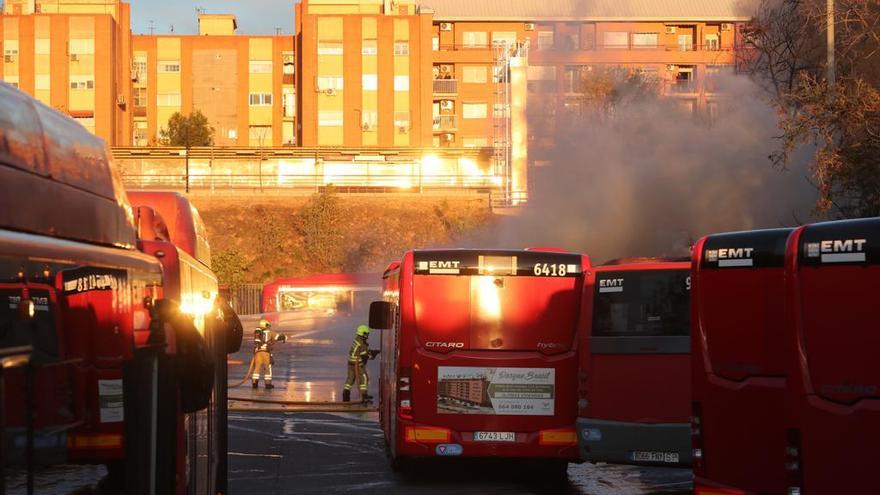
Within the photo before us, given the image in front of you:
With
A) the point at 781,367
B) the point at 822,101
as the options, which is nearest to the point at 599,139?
the point at 822,101

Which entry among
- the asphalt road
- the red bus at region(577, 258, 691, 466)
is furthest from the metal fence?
the red bus at region(577, 258, 691, 466)

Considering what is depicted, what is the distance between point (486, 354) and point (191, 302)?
333 inches

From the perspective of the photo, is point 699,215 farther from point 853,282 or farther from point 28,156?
point 28,156

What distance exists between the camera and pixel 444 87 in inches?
3861

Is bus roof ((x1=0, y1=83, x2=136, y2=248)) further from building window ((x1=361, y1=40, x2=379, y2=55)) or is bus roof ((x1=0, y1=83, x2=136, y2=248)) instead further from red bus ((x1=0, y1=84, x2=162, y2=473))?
building window ((x1=361, y1=40, x2=379, y2=55))

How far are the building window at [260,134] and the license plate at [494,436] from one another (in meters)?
85.3

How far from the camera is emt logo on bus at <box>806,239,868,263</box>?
25.9 ft

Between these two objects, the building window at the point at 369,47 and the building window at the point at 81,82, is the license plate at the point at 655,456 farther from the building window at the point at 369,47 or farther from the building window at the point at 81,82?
the building window at the point at 81,82

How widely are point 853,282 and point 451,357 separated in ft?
→ 25.0

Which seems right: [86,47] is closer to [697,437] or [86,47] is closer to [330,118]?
[330,118]

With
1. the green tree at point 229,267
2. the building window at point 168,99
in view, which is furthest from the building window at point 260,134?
the green tree at point 229,267

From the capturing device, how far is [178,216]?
960 centimetres

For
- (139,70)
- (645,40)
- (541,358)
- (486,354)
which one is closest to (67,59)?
(139,70)

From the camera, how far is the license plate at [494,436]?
593 inches
